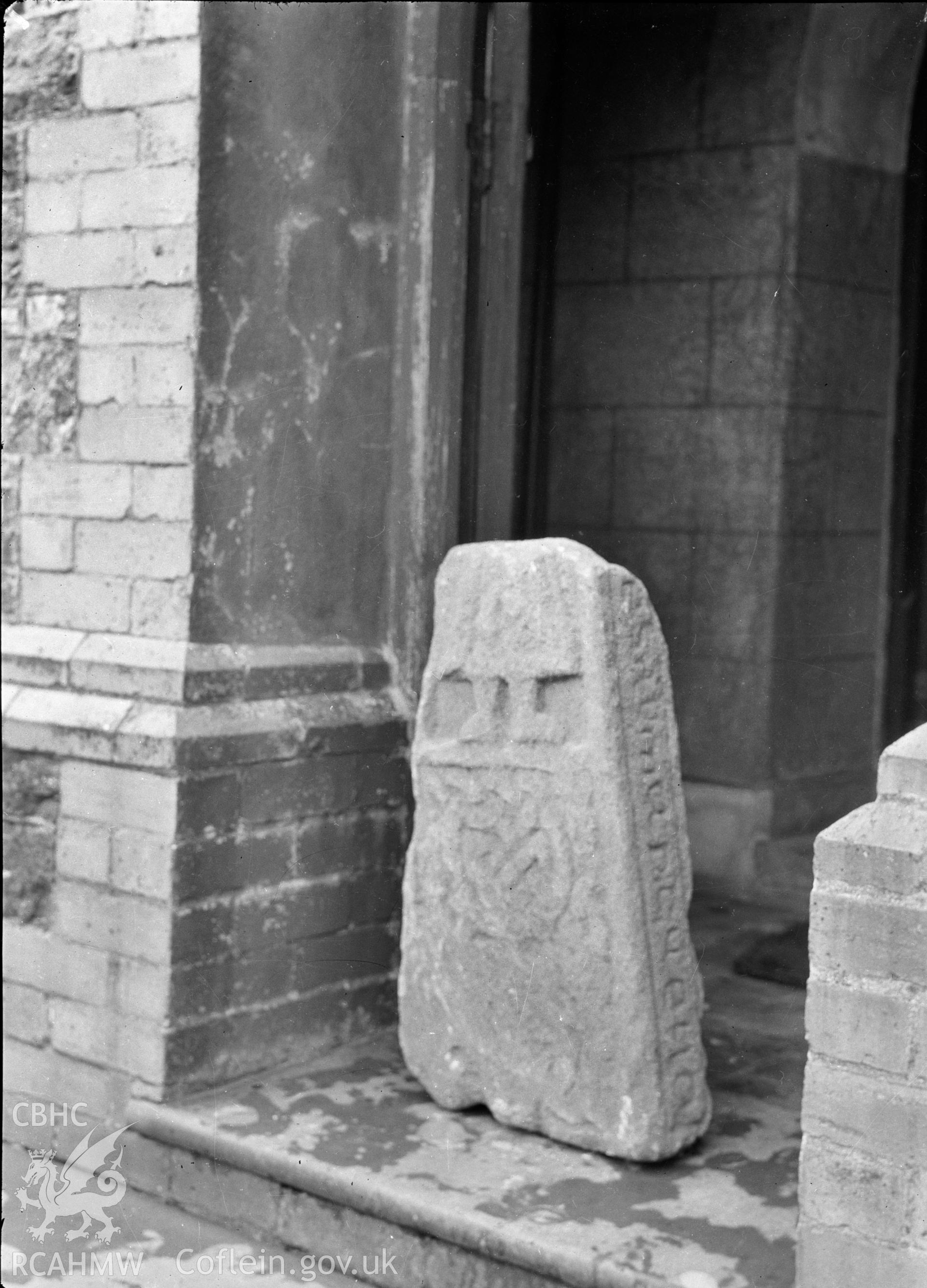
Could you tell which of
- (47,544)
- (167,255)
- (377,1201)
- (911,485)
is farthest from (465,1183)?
(911,485)

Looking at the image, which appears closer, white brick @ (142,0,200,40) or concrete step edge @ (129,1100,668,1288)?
concrete step edge @ (129,1100,668,1288)

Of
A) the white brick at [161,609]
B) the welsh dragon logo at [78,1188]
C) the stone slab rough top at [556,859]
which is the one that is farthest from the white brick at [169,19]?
the welsh dragon logo at [78,1188]

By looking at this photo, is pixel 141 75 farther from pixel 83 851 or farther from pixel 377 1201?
pixel 377 1201

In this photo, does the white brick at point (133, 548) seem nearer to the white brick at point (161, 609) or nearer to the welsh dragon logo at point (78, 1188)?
the white brick at point (161, 609)

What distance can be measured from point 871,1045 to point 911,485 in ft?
12.9

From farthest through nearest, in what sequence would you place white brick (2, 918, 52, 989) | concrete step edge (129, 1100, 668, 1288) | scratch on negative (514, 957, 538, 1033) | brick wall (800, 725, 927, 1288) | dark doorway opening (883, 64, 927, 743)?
dark doorway opening (883, 64, 927, 743), white brick (2, 918, 52, 989), scratch on negative (514, 957, 538, 1033), concrete step edge (129, 1100, 668, 1288), brick wall (800, 725, 927, 1288)

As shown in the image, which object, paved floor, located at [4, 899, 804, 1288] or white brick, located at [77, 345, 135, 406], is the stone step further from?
white brick, located at [77, 345, 135, 406]

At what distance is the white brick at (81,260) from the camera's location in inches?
165

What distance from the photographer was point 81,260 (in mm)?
4293

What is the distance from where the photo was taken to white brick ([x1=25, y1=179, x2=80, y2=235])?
431cm

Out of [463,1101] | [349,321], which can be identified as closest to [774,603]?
[349,321]

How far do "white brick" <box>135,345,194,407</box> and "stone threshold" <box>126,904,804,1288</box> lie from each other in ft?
5.45

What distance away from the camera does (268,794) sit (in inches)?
169

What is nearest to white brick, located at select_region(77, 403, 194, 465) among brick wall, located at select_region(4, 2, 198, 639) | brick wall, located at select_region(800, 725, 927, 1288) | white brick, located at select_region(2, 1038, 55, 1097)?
brick wall, located at select_region(4, 2, 198, 639)
